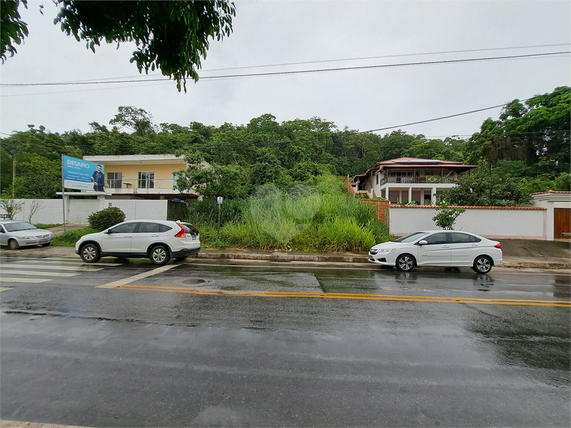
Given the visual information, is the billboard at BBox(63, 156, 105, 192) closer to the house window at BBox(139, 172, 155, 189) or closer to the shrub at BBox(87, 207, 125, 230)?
the shrub at BBox(87, 207, 125, 230)

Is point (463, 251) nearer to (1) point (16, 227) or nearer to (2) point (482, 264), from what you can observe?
(2) point (482, 264)

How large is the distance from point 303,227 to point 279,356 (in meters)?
10.5

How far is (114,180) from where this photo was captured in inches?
1071

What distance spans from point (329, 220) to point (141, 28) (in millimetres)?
11943

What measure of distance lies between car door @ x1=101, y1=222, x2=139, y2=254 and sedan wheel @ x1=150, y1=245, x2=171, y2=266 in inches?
33.6

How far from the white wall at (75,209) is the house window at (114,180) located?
21.6 feet

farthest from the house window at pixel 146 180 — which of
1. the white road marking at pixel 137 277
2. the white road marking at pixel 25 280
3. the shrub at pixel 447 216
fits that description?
the shrub at pixel 447 216

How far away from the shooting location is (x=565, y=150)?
104 feet

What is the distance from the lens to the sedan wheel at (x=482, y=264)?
9.15m

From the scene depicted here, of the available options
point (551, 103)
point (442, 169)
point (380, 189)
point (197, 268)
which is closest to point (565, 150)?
point (551, 103)

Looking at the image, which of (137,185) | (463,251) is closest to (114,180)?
(137,185)

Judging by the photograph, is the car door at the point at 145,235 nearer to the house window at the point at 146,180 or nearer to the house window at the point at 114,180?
the house window at the point at 146,180

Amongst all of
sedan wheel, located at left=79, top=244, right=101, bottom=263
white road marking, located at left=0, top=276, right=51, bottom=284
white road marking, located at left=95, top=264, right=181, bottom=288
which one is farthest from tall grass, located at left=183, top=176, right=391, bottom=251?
white road marking, located at left=0, top=276, right=51, bottom=284

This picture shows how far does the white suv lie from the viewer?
938 centimetres
